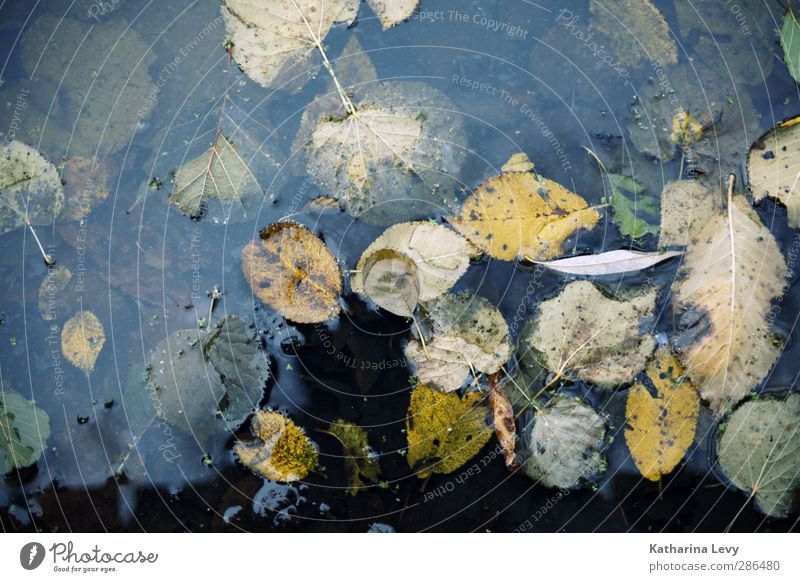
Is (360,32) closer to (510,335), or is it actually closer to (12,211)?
(510,335)

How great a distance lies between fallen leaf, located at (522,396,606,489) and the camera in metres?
2.06

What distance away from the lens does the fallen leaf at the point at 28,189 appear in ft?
7.03

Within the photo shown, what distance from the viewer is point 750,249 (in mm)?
2061

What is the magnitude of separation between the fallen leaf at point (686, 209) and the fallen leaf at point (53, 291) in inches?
75.6

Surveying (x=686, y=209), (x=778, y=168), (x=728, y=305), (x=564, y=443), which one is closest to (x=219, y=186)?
(x=564, y=443)

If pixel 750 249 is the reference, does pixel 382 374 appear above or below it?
below

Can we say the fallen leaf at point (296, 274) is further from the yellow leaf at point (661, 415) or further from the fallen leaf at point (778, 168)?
the fallen leaf at point (778, 168)

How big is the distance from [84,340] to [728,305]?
80.8 inches

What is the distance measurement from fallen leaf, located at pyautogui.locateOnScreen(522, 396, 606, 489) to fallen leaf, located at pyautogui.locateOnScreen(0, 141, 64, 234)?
5.60 ft

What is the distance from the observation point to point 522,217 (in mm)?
2061

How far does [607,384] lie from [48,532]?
1.84m

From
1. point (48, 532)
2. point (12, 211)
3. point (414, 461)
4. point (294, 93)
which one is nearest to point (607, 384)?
point (414, 461)
